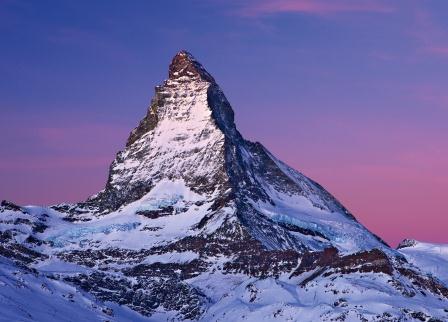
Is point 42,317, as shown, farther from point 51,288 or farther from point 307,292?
point 307,292

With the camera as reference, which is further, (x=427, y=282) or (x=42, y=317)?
(x=427, y=282)

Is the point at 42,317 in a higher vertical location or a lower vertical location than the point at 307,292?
lower

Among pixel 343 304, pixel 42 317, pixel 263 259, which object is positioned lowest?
pixel 42 317

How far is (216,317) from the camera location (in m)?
138

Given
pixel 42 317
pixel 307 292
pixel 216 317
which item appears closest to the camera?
pixel 42 317

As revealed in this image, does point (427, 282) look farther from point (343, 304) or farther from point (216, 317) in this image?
point (216, 317)

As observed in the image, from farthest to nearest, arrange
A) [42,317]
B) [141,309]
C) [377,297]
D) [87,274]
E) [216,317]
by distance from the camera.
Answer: [87,274] → [141,309] → [216,317] → [377,297] → [42,317]

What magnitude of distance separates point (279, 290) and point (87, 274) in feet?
200

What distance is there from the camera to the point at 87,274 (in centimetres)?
17912

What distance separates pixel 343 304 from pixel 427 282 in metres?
21.0

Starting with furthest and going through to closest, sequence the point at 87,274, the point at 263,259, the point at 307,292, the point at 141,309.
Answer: the point at 263,259
the point at 87,274
the point at 141,309
the point at 307,292

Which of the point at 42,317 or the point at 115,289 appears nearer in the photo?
the point at 42,317

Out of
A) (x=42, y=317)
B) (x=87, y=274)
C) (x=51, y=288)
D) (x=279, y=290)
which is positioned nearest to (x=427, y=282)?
(x=279, y=290)

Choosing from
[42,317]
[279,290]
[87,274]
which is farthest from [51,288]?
[87,274]
